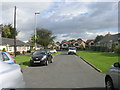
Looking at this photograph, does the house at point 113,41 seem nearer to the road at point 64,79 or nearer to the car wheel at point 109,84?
the road at point 64,79

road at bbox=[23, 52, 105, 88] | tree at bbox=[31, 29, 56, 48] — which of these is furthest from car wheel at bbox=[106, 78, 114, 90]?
tree at bbox=[31, 29, 56, 48]

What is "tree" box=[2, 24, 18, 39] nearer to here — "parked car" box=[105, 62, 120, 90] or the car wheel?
the car wheel

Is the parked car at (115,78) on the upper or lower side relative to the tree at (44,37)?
lower

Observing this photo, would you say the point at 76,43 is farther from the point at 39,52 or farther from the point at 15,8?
the point at 39,52

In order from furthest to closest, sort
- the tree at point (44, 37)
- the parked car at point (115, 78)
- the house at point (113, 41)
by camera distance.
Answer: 1. the tree at point (44, 37)
2. the house at point (113, 41)
3. the parked car at point (115, 78)

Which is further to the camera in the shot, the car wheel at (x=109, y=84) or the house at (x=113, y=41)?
the house at (x=113, y=41)

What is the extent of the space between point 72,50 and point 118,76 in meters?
38.0

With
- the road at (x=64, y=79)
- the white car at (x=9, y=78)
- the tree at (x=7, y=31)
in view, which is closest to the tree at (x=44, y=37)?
the tree at (x=7, y=31)

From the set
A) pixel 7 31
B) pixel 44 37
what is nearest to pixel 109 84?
pixel 7 31

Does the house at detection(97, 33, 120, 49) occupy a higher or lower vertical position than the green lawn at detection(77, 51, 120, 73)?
higher

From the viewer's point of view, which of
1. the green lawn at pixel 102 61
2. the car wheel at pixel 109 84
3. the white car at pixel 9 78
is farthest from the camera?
the green lawn at pixel 102 61

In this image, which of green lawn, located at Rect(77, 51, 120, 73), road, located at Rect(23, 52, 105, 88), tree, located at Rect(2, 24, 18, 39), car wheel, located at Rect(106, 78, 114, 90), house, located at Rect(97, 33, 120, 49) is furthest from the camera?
tree, located at Rect(2, 24, 18, 39)

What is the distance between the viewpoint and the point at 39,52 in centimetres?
1764

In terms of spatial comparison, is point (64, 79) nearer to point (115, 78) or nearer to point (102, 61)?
point (115, 78)
